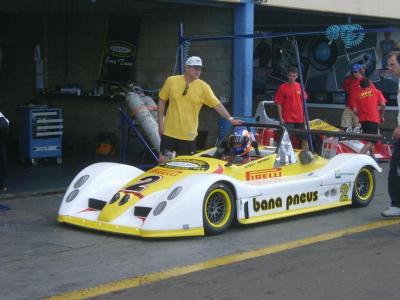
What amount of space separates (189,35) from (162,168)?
20.3 ft

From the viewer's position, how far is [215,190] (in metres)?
7.43

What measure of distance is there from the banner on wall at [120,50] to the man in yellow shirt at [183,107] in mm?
5862

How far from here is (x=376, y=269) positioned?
6219 millimetres

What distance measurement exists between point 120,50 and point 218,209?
8.03 m

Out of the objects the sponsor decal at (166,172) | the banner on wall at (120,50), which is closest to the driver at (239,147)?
the sponsor decal at (166,172)

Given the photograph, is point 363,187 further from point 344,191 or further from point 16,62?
point 16,62

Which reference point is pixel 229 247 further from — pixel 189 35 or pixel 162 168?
pixel 189 35

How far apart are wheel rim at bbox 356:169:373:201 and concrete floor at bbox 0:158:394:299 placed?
421 mm

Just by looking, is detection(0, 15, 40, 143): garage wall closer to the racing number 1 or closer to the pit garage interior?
the pit garage interior

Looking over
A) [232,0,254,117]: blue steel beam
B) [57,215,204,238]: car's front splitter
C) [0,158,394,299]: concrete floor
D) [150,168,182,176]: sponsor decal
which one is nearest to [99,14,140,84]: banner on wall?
[232,0,254,117]: blue steel beam

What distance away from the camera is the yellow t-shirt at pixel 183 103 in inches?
355

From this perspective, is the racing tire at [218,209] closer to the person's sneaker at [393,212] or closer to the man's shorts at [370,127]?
the person's sneaker at [393,212]

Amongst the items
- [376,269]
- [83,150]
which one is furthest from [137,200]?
[83,150]

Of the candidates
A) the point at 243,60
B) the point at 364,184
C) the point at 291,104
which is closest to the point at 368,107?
the point at 291,104
